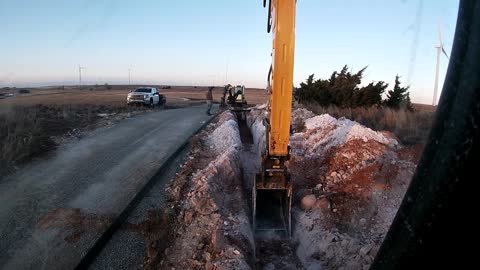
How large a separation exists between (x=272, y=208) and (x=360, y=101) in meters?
19.7

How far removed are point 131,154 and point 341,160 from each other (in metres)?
6.56

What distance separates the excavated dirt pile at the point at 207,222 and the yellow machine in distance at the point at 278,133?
0.57 meters

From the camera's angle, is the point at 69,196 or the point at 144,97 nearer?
the point at 69,196

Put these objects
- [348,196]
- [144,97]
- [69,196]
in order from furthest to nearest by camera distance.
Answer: [144,97], [69,196], [348,196]

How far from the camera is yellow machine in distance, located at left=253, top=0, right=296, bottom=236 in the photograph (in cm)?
757

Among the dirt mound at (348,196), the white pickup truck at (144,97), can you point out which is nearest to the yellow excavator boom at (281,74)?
the dirt mound at (348,196)

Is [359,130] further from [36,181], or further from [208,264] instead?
[36,181]

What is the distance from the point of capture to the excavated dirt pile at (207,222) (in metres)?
6.28

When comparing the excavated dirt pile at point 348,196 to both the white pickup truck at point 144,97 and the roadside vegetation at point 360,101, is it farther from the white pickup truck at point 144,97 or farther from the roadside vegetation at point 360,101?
the white pickup truck at point 144,97

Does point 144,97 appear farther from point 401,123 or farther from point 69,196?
point 69,196

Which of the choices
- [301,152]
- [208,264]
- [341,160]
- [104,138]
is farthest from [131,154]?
[208,264]

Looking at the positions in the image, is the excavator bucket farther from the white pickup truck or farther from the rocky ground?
the white pickup truck

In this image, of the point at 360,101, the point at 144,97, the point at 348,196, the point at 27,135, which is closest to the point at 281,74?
the point at 348,196

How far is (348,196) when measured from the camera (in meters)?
8.66
